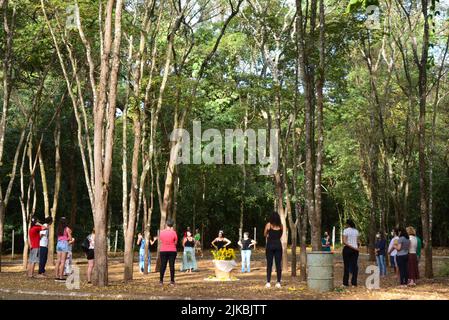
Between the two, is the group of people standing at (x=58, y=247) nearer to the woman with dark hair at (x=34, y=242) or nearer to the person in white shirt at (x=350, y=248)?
the woman with dark hair at (x=34, y=242)

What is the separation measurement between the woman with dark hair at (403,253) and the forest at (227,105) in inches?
90.4

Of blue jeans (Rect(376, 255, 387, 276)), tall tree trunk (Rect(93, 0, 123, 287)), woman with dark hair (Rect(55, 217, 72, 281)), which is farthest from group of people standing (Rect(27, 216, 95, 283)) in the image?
blue jeans (Rect(376, 255, 387, 276))

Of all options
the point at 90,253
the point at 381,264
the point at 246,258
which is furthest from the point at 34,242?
the point at 381,264

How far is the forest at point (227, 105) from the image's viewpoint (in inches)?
706

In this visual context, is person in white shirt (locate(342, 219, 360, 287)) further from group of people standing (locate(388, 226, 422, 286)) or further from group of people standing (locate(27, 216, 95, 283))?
group of people standing (locate(27, 216, 95, 283))

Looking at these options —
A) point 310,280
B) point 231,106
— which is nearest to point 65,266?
point 310,280

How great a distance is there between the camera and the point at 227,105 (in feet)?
124

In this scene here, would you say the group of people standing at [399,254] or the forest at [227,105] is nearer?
the group of people standing at [399,254]

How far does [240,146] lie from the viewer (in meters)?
37.8

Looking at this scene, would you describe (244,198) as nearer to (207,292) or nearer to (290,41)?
(290,41)

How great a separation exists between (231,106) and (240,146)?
2.51 m

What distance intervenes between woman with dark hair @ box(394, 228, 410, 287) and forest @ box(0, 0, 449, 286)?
230cm

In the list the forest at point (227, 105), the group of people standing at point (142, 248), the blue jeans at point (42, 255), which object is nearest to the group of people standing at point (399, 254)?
the forest at point (227, 105)

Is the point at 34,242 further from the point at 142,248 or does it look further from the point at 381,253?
the point at 381,253
